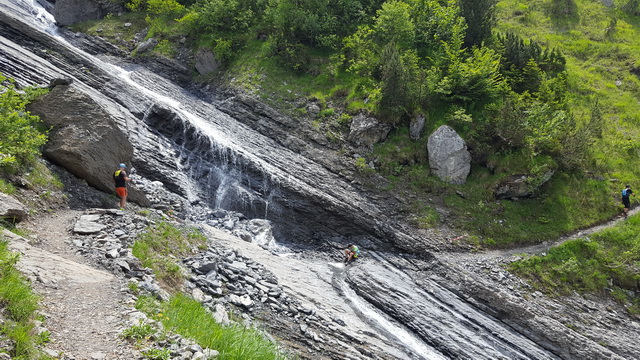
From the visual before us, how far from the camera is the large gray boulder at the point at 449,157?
21.8 metres

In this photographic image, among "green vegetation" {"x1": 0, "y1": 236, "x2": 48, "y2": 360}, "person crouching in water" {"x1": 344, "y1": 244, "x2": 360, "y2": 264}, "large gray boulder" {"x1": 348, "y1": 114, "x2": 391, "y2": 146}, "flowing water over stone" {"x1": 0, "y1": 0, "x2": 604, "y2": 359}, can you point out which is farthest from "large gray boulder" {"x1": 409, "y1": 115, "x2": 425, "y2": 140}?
"green vegetation" {"x1": 0, "y1": 236, "x2": 48, "y2": 360}

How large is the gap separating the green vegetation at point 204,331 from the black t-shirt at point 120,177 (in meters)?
7.49

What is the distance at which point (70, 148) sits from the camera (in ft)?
40.6

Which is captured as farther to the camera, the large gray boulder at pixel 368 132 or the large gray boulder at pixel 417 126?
the large gray boulder at pixel 368 132

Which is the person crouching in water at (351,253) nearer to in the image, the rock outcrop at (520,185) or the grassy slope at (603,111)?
the grassy slope at (603,111)

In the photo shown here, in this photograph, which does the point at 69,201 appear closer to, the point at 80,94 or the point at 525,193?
the point at 80,94

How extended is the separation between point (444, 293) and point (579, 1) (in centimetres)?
4442

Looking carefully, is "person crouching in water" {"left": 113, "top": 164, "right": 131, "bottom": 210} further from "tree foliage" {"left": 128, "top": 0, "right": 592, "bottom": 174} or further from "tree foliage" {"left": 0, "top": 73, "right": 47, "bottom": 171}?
"tree foliage" {"left": 128, "top": 0, "right": 592, "bottom": 174}

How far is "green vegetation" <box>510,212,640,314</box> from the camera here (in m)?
16.3

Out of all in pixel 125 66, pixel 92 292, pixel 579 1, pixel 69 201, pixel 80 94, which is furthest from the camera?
pixel 579 1

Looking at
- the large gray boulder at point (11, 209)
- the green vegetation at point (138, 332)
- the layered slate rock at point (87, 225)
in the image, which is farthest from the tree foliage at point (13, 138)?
the green vegetation at point (138, 332)

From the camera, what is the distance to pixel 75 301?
605 cm

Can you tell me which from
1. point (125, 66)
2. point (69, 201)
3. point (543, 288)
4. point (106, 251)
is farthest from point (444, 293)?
point (125, 66)

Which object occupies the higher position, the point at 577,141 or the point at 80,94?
the point at 577,141
